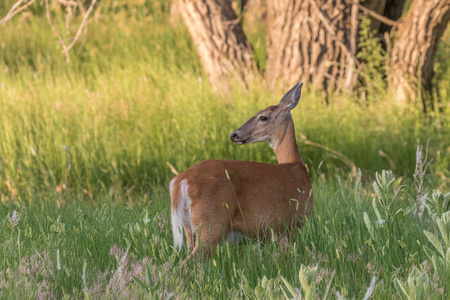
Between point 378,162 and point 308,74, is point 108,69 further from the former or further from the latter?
point 378,162

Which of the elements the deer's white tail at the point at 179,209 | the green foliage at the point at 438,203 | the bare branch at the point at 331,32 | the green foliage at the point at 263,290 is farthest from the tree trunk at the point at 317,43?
the green foliage at the point at 263,290

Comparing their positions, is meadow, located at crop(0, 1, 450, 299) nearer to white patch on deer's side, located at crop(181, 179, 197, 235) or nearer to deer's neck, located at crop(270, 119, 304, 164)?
white patch on deer's side, located at crop(181, 179, 197, 235)

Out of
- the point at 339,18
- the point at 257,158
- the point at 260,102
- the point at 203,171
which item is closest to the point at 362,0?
the point at 339,18

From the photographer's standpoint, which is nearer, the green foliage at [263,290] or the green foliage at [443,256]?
the green foliage at [263,290]

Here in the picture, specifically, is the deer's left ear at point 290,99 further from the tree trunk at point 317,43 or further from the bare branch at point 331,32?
the tree trunk at point 317,43

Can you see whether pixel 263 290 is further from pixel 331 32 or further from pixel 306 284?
pixel 331 32

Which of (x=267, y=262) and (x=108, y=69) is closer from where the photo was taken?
(x=267, y=262)

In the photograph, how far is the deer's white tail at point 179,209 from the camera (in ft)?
11.0

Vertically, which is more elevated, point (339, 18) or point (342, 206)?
point (339, 18)

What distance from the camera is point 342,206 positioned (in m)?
4.18

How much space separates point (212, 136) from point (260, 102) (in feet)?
2.40

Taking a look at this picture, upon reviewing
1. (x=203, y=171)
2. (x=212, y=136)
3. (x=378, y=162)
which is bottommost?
(x=378, y=162)

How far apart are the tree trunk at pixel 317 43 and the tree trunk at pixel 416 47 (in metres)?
0.51

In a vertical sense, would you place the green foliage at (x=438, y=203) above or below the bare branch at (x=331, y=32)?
below
